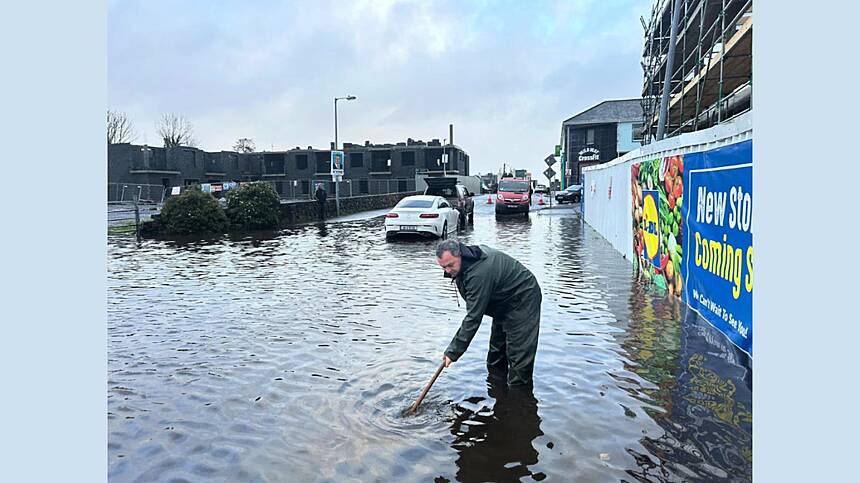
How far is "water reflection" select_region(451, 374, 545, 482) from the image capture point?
4375 mm

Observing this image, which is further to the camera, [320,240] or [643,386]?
Answer: [320,240]

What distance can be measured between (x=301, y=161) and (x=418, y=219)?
66.1 meters

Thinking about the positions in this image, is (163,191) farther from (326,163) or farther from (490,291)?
(326,163)

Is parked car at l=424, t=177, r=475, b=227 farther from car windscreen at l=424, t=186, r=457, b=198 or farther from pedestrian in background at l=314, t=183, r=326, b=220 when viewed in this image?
pedestrian in background at l=314, t=183, r=326, b=220

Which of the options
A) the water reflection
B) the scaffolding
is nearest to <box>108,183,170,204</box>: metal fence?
the scaffolding

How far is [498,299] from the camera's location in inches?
227

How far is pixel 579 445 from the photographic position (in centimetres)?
473

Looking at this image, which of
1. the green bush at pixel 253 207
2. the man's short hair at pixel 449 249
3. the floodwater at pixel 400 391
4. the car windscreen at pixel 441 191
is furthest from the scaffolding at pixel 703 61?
the green bush at pixel 253 207

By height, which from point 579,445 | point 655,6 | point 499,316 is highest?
point 655,6

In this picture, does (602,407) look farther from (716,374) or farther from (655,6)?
(655,6)

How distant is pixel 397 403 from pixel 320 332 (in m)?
2.75

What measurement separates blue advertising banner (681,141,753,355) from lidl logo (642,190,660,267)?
1.76 meters

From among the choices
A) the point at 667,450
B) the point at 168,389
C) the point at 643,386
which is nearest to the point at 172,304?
the point at 168,389

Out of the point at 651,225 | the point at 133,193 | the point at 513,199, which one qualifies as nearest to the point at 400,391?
the point at 651,225
